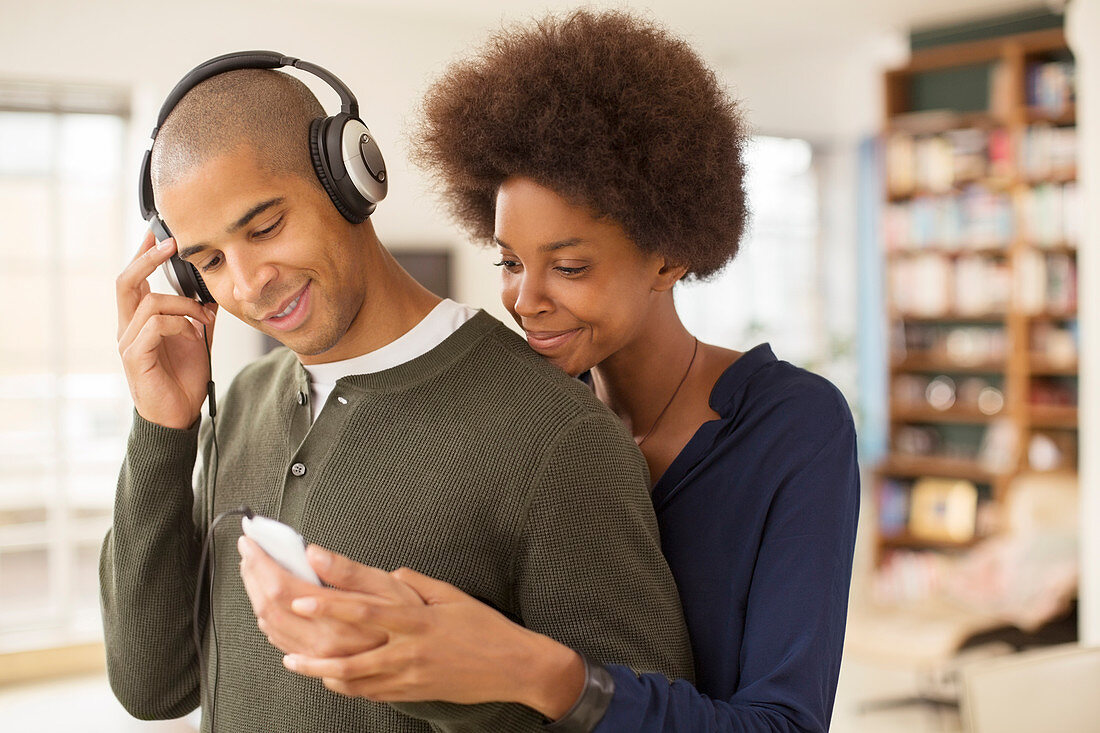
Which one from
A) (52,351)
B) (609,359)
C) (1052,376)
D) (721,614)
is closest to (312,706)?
(721,614)

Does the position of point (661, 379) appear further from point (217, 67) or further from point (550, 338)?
point (217, 67)

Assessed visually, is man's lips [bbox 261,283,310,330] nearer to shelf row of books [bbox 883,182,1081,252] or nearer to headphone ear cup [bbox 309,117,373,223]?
headphone ear cup [bbox 309,117,373,223]

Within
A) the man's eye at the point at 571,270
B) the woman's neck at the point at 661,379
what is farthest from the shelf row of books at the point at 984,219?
the man's eye at the point at 571,270

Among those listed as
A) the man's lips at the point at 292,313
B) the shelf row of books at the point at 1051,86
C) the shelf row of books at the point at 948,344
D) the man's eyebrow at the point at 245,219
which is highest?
the shelf row of books at the point at 1051,86

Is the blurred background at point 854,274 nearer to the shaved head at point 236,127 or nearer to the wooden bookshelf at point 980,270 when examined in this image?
the wooden bookshelf at point 980,270

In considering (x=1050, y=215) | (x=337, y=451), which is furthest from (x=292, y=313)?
(x=1050, y=215)

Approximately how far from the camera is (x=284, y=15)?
554 cm

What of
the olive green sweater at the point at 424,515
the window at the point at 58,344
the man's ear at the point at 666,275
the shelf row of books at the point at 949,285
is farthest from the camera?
the shelf row of books at the point at 949,285

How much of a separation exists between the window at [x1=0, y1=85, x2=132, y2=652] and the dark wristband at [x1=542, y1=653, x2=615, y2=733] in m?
4.98

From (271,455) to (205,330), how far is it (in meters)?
0.20

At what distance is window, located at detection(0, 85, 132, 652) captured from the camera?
5.18 meters

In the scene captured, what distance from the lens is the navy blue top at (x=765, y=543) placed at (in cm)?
106

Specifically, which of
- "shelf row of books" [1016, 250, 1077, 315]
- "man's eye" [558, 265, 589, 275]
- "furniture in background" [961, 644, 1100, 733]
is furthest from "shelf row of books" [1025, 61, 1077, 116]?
"man's eye" [558, 265, 589, 275]

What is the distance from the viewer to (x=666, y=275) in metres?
1.29
